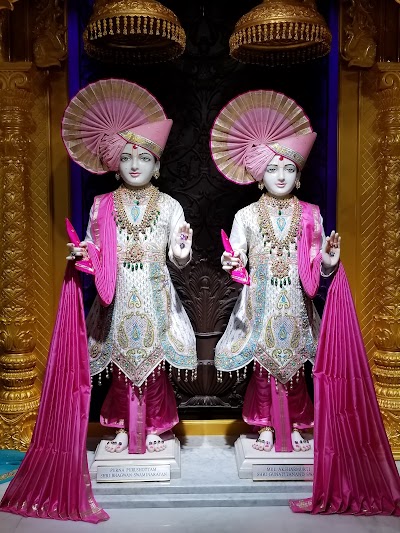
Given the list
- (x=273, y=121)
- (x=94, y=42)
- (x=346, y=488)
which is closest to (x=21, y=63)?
(x=94, y=42)

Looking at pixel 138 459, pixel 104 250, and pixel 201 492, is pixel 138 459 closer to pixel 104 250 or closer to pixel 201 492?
pixel 201 492

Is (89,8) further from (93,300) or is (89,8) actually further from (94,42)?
(93,300)

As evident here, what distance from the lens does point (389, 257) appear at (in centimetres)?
350

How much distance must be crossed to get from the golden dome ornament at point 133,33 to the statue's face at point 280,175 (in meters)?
0.70

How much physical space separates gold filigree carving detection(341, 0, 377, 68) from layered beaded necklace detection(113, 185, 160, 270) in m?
1.24

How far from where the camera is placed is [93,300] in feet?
12.2

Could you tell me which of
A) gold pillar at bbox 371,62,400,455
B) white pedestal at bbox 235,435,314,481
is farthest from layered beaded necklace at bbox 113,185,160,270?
gold pillar at bbox 371,62,400,455

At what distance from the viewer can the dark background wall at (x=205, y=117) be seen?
3.62 meters

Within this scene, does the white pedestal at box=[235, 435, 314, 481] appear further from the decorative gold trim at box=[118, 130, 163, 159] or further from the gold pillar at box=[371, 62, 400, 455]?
the decorative gold trim at box=[118, 130, 163, 159]

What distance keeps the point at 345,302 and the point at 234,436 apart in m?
1.10

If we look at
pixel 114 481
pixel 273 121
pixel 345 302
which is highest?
pixel 273 121

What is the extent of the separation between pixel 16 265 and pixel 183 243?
0.91 meters

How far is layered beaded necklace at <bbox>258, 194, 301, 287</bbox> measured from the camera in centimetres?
324

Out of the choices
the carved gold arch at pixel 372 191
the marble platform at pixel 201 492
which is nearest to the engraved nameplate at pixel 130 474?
the marble platform at pixel 201 492
